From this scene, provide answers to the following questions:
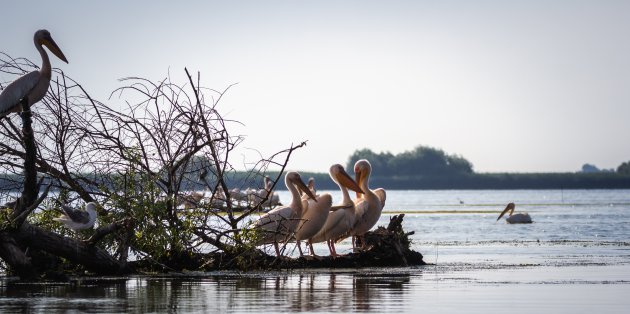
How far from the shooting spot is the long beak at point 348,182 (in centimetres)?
1465

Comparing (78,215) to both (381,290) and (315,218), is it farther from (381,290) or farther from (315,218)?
(381,290)

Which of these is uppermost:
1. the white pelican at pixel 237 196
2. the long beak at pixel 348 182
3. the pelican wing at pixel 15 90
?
the pelican wing at pixel 15 90

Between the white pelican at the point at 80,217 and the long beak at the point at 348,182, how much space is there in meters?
4.09

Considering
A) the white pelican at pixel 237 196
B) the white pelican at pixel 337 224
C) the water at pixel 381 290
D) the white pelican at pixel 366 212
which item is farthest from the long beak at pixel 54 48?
the white pelican at pixel 366 212

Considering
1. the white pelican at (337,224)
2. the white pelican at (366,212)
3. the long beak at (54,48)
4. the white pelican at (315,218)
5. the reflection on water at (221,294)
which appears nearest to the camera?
the reflection on water at (221,294)

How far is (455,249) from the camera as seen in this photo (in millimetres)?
17672

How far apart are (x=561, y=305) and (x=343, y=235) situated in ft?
16.9

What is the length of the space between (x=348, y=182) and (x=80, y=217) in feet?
14.2

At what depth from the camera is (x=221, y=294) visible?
10.0 meters

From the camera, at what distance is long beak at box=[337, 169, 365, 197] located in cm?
1465

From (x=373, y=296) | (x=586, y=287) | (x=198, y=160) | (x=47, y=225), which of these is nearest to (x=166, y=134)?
(x=198, y=160)

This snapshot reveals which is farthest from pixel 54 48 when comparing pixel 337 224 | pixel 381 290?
pixel 381 290

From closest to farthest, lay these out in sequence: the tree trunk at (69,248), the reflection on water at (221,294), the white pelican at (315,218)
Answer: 1. the reflection on water at (221,294)
2. the tree trunk at (69,248)
3. the white pelican at (315,218)

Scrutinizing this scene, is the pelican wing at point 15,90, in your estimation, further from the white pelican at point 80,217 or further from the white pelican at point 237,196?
the white pelican at point 237,196
